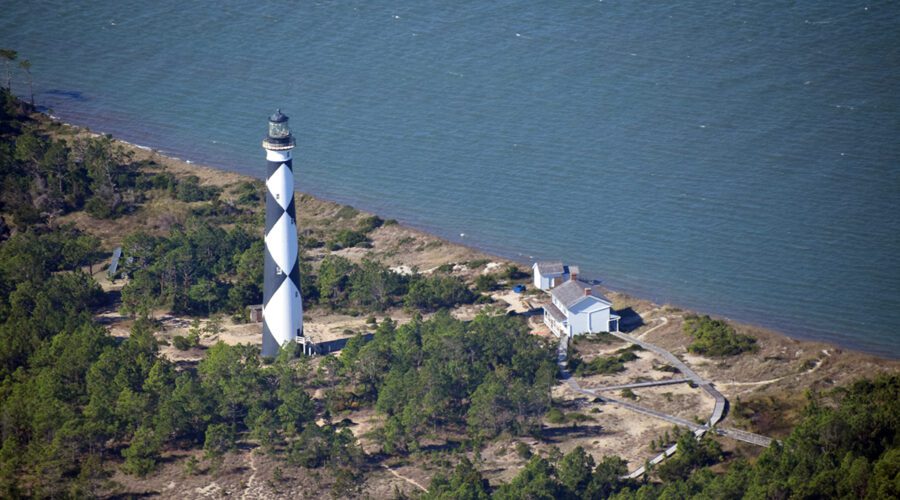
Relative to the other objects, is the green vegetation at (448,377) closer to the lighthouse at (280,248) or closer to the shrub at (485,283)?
the lighthouse at (280,248)

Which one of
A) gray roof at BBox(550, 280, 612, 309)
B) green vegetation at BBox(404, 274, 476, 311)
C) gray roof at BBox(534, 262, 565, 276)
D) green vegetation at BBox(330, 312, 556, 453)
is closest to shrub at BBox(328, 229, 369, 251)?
green vegetation at BBox(404, 274, 476, 311)

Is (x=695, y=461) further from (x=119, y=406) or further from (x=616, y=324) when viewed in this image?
(x=119, y=406)

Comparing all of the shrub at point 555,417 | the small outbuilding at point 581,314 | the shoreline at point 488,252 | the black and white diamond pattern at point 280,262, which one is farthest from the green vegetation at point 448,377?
the shoreline at point 488,252

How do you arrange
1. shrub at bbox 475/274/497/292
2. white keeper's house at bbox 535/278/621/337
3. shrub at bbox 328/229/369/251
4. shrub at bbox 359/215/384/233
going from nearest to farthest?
white keeper's house at bbox 535/278/621/337
shrub at bbox 475/274/497/292
shrub at bbox 328/229/369/251
shrub at bbox 359/215/384/233


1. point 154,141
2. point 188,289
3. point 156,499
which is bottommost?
point 156,499

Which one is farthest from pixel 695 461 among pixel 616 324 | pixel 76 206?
pixel 76 206

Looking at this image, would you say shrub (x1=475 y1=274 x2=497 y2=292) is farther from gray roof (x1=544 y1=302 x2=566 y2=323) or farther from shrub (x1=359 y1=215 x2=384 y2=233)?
shrub (x1=359 y1=215 x2=384 y2=233)

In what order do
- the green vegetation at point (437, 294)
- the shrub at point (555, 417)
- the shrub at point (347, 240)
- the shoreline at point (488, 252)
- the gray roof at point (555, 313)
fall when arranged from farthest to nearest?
the shrub at point (347, 240) < the green vegetation at point (437, 294) < the shoreline at point (488, 252) < the gray roof at point (555, 313) < the shrub at point (555, 417)
